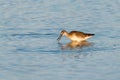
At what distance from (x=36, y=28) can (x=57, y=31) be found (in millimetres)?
761

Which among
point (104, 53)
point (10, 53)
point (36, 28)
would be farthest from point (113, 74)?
point (36, 28)

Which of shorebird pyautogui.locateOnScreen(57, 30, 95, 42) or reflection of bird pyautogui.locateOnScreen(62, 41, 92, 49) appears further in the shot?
shorebird pyautogui.locateOnScreen(57, 30, 95, 42)

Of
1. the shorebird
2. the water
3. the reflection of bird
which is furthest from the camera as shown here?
the shorebird

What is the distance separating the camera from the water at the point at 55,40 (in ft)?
46.8

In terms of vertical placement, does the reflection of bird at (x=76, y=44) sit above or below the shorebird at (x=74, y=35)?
below

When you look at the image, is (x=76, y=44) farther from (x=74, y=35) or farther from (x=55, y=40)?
(x=55, y=40)

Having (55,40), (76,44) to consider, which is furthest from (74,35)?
(55,40)

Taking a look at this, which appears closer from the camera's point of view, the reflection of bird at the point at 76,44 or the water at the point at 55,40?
the water at the point at 55,40

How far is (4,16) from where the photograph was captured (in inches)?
829

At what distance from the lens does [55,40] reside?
1778cm

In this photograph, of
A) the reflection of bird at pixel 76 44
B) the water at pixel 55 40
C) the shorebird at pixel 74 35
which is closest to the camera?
the water at pixel 55 40

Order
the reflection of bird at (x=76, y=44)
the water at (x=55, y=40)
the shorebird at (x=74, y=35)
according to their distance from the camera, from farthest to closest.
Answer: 1. the shorebird at (x=74, y=35)
2. the reflection of bird at (x=76, y=44)
3. the water at (x=55, y=40)

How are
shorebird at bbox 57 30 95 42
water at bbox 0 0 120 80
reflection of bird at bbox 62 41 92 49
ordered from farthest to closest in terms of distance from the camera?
1. shorebird at bbox 57 30 95 42
2. reflection of bird at bbox 62 41 92 49
3. water at bbox 0 0 120 80

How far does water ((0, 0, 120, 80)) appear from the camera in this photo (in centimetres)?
1427
